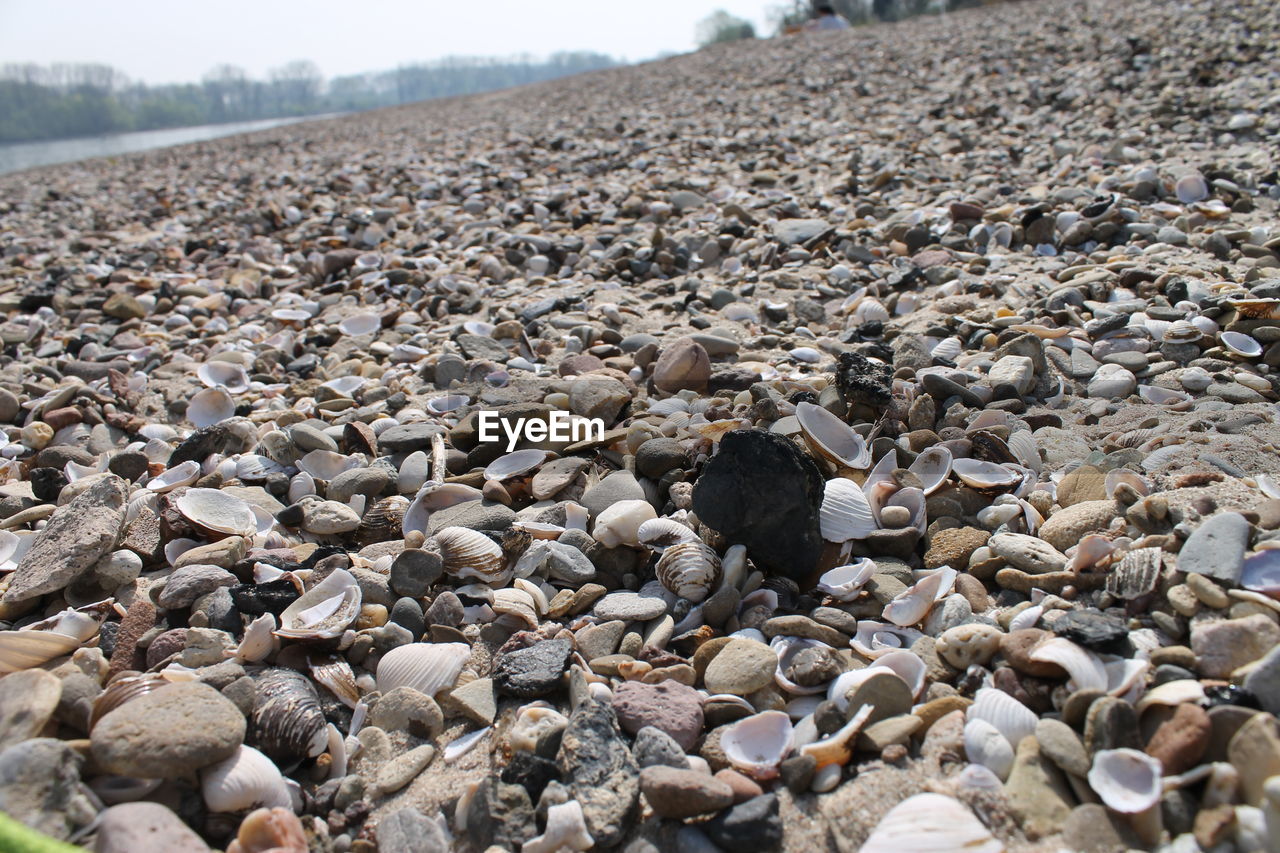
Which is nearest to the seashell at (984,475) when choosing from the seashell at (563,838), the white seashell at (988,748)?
the white seashell at (988,748)

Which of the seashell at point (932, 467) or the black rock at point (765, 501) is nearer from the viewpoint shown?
the black rock at point (765, 501)

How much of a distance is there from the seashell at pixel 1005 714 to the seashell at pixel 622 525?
1013 millimetres

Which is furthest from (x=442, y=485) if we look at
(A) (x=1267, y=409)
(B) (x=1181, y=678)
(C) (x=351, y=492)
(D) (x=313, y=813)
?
(A) (x=1267, y=409)

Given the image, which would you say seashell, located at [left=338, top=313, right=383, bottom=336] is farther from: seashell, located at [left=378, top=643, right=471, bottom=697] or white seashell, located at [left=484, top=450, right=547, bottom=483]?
seashell, located at [left=378, top=643, right=471, bottom=697]

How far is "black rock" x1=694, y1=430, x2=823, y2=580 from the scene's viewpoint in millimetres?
2211

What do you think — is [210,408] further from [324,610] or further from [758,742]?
[758,742]

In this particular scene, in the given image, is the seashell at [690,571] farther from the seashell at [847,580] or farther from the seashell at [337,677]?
the seashell at [337,677]

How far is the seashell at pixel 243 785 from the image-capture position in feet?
5.27

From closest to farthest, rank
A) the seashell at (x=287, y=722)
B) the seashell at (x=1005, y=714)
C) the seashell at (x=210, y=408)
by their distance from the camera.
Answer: the seashell at (x=1005, y=714) < the seashell at (x=287, y=722) < the seashell at (x=210, y=408)

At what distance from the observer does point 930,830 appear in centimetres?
143

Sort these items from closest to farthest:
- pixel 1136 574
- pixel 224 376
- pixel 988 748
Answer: pixel 988 748 < pixel 1136 574 < pixel 224 376

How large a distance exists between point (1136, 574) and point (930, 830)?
2.80ft

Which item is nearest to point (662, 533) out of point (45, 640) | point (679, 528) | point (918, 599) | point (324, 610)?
point (679, 528)

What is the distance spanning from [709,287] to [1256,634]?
326cm
